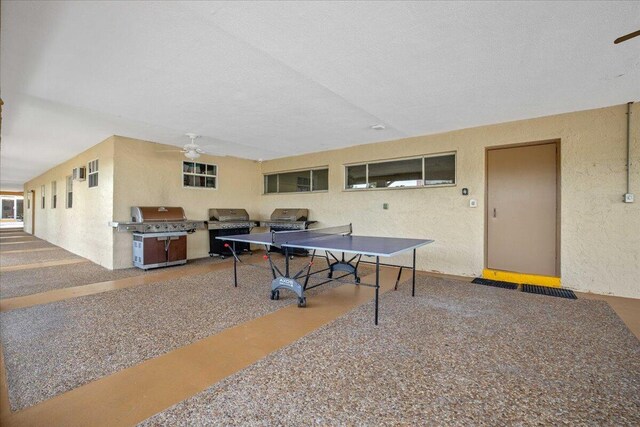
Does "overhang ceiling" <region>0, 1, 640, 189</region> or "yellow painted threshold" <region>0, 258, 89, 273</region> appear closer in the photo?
"overhang ceiling" <region>0, 1, 640, 189</region>

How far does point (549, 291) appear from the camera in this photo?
171 inches

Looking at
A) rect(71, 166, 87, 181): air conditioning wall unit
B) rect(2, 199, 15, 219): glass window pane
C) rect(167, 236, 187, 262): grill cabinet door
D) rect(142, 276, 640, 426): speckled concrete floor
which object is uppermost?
rect(71, 166, 87, 181): air conditioning wall unit

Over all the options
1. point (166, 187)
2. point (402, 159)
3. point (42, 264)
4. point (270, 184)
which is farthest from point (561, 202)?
point (42, 264)

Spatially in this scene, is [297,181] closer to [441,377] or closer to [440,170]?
[440,170]

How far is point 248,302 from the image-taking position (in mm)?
3855

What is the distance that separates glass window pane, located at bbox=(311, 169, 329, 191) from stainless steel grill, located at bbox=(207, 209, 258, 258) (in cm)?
202

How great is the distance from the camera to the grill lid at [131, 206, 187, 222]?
585 cm

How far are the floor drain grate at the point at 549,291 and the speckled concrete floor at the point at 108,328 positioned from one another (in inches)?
134

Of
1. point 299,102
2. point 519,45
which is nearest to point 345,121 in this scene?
point 299,102

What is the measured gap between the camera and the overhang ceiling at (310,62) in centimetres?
220

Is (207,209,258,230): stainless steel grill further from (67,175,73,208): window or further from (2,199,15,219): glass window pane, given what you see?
(2,199,15,219): glass window pane

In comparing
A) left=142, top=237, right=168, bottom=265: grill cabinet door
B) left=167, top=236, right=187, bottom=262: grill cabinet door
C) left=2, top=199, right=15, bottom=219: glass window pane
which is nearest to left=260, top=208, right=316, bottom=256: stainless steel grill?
left=167, top=236, right=187, bottom=262: grill cabinet door

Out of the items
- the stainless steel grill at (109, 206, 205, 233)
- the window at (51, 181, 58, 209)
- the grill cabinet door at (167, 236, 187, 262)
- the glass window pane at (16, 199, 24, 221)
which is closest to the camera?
the stainless steel grill at (109, 206, 205, 233)

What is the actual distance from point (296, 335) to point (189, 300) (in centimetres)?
187
